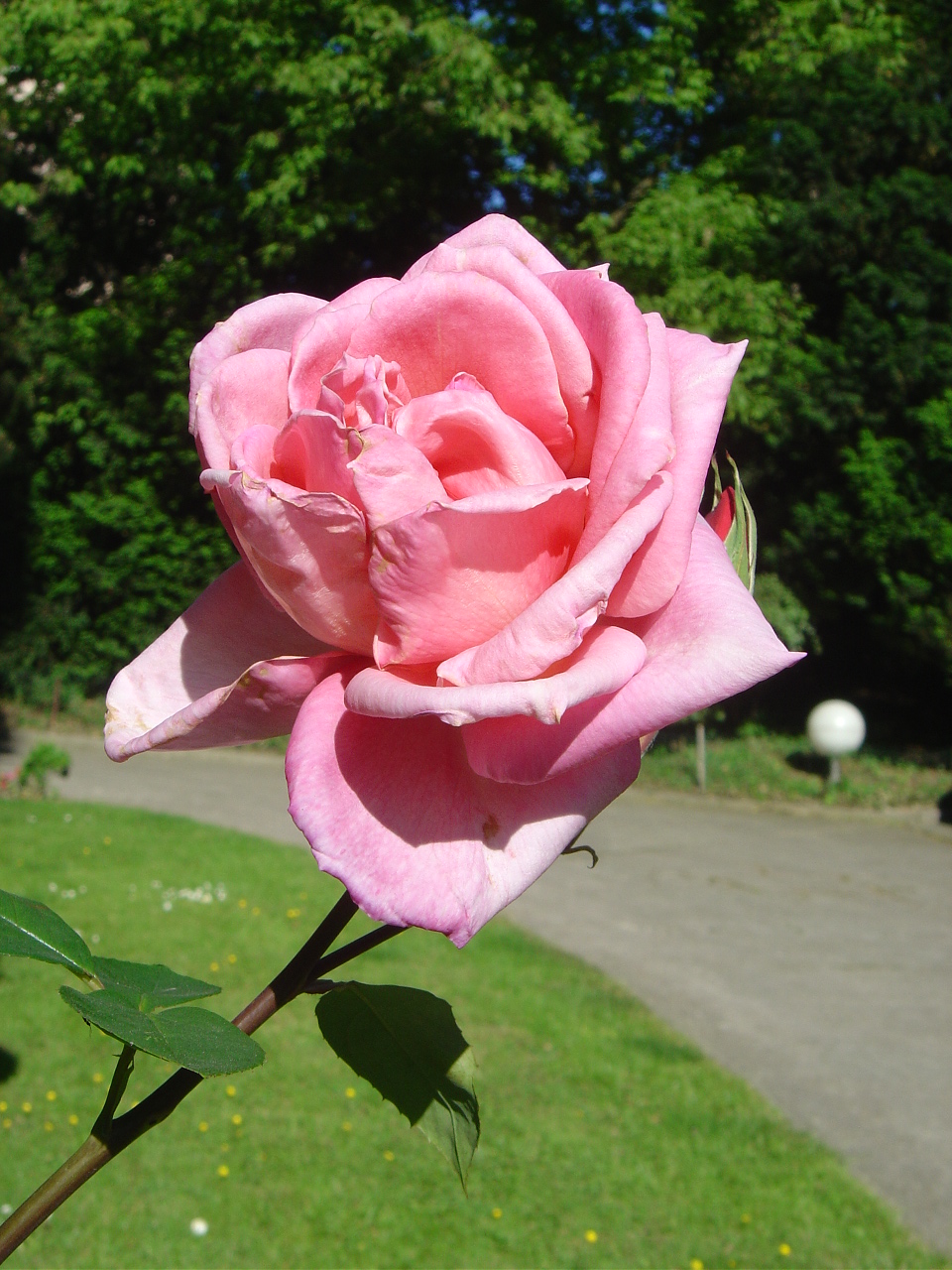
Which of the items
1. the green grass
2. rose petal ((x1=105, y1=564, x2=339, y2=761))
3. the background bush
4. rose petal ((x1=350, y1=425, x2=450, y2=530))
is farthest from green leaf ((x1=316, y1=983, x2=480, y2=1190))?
the background bush

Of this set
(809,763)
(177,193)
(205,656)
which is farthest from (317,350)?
(177,193)

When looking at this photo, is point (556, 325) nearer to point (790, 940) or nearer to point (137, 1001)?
point (137, 1001)

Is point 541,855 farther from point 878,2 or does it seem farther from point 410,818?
point 878,2

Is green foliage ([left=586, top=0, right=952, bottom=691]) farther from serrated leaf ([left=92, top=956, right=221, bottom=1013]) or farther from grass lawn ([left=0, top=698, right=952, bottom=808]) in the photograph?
serrated leaf ([left=92, top=956, right=221, bottom=1013])

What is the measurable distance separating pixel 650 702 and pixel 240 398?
0.25 metres

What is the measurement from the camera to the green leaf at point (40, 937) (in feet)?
1.81

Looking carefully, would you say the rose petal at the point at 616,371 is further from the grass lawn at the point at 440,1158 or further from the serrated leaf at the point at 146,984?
the grass lawn at the point at 440,1158

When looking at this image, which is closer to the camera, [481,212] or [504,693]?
[504,693]

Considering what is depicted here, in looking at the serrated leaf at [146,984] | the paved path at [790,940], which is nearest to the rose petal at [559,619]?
the serrated leaf at [146,984]

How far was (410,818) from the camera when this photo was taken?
0.46 meters

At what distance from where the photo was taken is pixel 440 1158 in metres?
4.43

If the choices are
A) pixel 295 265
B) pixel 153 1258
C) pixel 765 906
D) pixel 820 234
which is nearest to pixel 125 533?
pixel 295 265

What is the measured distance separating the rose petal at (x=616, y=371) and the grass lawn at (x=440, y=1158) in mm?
3713

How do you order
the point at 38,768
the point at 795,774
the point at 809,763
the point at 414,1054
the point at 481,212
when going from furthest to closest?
1. the point at 481,212
2. the point at 809,763
3. the point at 795,774
4. the point at 38,768
5. the point at 414,1054
